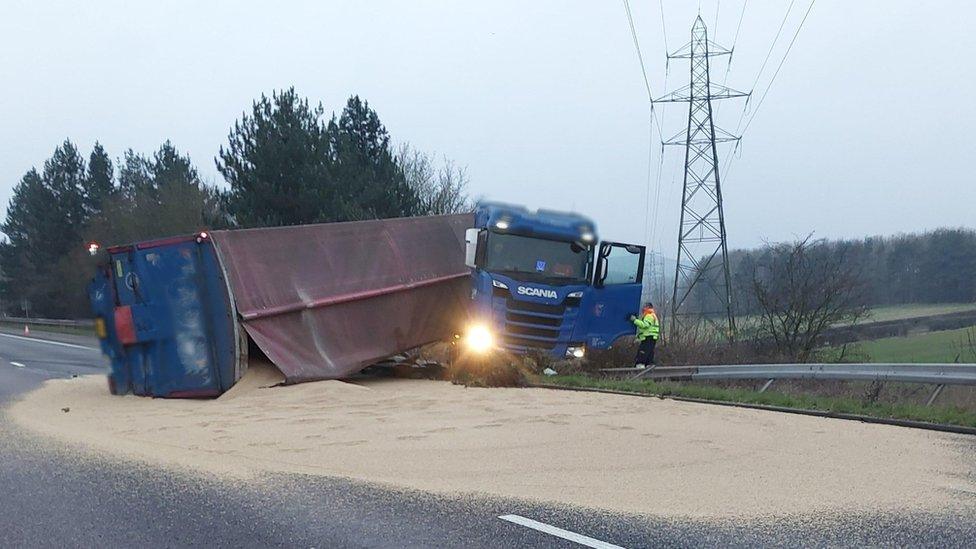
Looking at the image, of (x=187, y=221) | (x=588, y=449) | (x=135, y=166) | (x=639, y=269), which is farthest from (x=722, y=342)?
(x=135, y=166)

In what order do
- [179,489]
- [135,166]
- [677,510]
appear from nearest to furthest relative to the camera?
1. [677,510]
2. [179,489]
3. [135,166]

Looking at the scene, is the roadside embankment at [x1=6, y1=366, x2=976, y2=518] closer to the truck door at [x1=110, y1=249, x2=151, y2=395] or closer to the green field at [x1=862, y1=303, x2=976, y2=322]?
the truck door at [x1=110, y1=249, x2=151, y2=395]

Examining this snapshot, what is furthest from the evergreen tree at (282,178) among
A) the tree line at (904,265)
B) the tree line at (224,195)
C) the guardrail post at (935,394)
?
the guardrail post at (935,394)

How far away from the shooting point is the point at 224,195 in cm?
3709

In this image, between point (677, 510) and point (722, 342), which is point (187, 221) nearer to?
point (722, 342)

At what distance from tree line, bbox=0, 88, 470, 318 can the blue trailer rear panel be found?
353 inches

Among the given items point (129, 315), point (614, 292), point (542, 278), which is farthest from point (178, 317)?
point (614, 292)

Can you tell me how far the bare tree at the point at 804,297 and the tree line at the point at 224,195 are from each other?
54.1 ft

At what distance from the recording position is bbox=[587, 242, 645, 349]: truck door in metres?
15.5

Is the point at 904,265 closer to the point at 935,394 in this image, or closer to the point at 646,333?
the point at 646,333

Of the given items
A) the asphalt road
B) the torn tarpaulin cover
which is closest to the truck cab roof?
the torn tarpaulin cover

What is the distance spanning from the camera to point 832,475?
7059mm

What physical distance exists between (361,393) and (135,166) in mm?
65044

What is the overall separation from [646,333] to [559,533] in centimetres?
1129
